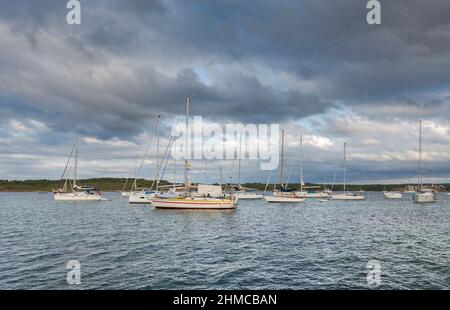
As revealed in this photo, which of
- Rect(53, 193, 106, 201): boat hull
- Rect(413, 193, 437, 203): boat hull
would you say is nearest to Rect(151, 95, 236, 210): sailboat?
Rect(53, 193, 106, 201): boat hull

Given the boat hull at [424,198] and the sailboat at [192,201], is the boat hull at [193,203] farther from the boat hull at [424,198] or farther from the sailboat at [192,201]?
the boat hull at [424,198]

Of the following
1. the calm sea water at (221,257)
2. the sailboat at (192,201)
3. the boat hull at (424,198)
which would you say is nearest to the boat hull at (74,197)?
the sailboat at (192,201)

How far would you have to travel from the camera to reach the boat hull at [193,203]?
231 ft

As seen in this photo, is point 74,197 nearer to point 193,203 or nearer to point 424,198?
point 193,203

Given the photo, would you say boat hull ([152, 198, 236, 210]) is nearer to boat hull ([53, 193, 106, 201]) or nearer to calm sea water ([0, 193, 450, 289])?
calm sea water ([0, 193, 450, 289])

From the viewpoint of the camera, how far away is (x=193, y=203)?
70.4 metres

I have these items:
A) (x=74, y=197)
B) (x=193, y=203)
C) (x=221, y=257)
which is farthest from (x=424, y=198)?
(x=74, y=197)

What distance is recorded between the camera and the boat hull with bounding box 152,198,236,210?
70.3m

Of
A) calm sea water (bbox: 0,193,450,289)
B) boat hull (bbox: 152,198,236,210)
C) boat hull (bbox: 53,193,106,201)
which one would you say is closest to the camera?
calm sea water (bbox: 0,193,450,289)

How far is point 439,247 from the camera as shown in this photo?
115ft
